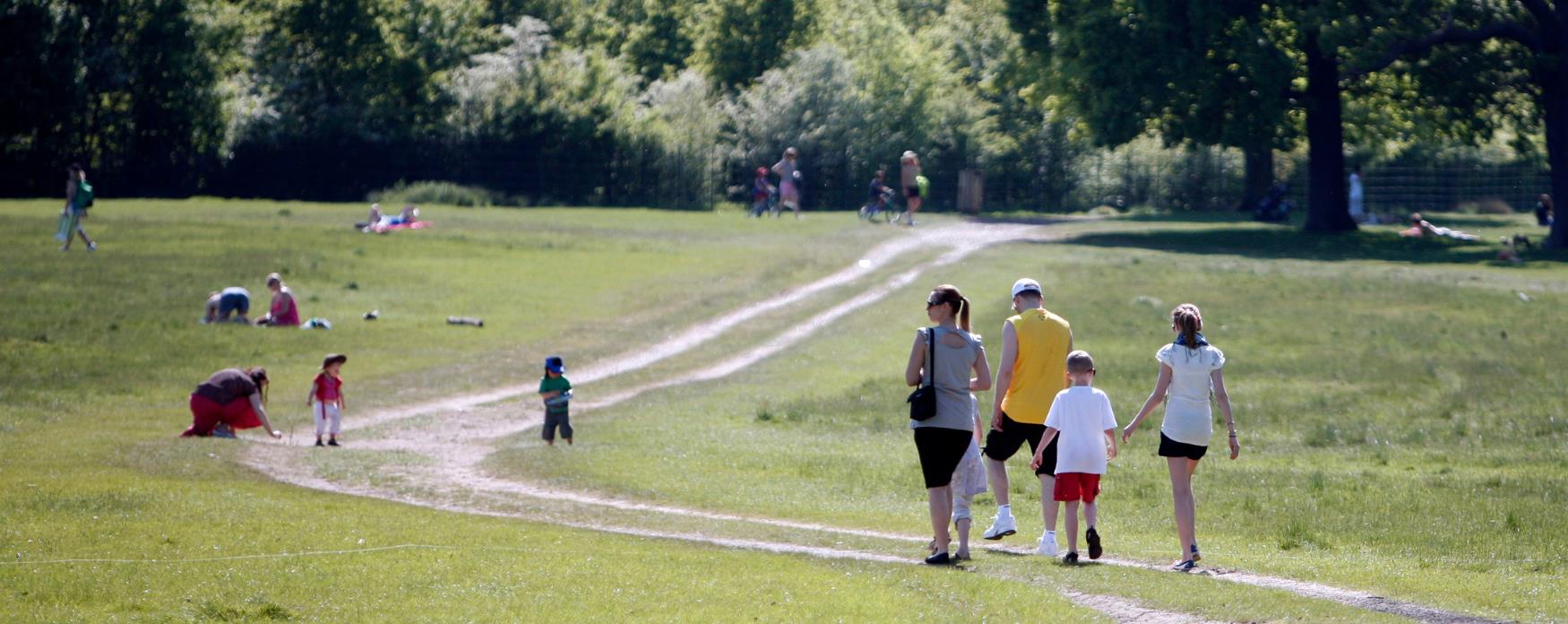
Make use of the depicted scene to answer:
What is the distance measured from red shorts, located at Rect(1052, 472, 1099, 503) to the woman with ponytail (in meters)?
0.87

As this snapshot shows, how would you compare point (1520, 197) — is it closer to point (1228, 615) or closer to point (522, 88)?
point (522, 88)

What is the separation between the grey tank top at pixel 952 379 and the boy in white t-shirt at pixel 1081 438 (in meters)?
0.81

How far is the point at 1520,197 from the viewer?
82.4 meters

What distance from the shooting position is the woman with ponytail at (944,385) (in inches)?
519

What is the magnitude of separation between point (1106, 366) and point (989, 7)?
187ft

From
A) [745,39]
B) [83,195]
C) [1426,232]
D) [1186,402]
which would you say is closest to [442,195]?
[83,195]

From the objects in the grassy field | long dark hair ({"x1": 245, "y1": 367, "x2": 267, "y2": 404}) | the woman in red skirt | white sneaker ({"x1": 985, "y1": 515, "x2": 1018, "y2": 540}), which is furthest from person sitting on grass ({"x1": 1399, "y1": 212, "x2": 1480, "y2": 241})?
white sneaker ({"x1": 985, "y1": 515, "x2": 1018, "y2": 540})

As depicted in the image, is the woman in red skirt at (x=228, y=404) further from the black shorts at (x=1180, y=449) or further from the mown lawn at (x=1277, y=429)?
the black shorts at (x=1180, y=449)

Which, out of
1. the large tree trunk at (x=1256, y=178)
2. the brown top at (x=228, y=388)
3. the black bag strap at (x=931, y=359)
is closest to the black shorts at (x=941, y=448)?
the black bag strap at (x=931, y=359)

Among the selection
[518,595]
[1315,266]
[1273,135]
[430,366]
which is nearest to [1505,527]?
[518,595]

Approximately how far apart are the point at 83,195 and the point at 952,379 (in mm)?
36315

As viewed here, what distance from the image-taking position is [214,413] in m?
23.8

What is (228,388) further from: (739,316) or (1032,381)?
(739,316)

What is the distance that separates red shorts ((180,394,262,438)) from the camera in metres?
23.7
